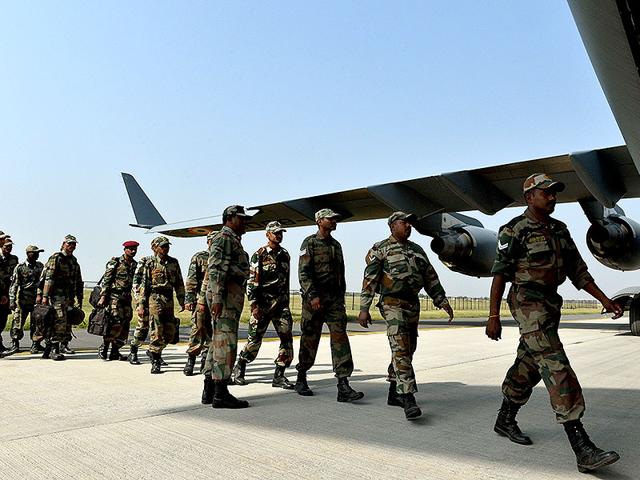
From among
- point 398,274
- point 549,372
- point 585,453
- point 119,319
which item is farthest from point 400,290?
point 119,319

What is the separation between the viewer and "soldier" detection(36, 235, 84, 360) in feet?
25.3

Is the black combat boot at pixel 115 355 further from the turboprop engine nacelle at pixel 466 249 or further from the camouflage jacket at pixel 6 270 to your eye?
the turboprop engine nacelle at pixel 466 249

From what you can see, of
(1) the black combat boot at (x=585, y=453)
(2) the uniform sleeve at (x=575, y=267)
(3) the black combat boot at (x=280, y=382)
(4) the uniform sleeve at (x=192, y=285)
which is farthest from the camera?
(4) the uniform sleeve at (x=192, y=285)

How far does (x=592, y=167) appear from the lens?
783 cm

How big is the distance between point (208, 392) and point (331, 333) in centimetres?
126

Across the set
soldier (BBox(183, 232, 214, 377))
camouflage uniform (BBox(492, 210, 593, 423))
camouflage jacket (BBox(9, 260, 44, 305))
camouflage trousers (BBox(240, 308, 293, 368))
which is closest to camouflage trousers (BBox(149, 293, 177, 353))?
soldier (BBox(183, 232, 214, 377))

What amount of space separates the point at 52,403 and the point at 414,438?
3.13 meters

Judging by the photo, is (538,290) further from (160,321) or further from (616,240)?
(616,240)

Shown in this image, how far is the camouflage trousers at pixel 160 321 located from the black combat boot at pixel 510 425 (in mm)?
4353

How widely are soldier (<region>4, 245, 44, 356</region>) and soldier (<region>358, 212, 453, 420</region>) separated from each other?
6.70 m

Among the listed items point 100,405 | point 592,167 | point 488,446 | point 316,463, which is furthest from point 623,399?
point 100,405

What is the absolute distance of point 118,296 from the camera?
26.0 ft

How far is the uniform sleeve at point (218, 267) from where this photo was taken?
469 cm

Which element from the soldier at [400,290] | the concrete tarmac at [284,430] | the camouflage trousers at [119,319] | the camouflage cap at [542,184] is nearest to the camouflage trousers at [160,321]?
the concrete tarmac at [284,430]
